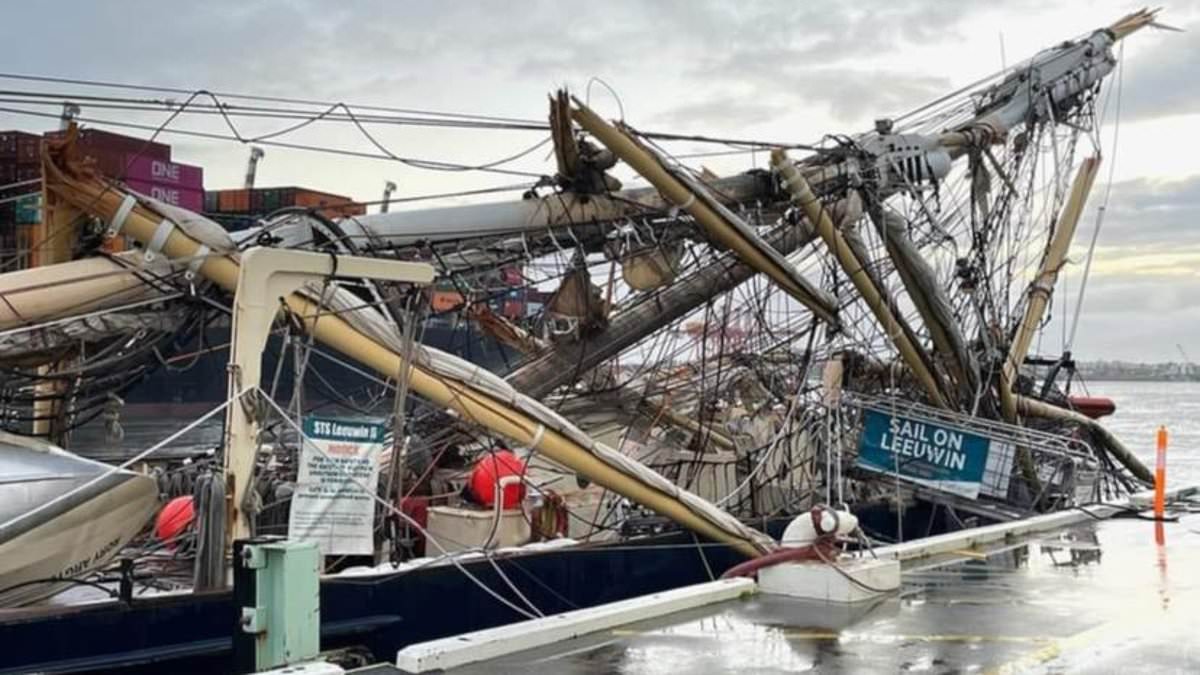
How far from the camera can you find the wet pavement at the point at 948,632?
7.15 meters

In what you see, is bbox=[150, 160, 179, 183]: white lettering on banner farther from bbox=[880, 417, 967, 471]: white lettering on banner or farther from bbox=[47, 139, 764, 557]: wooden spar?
bbox=[47, 139, 764, 557]: wooden spar

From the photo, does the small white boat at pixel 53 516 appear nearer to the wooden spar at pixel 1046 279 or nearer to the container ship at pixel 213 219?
the container ship at pixel 213 219

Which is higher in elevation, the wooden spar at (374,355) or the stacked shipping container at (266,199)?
the stacked shipping container at (266,199)

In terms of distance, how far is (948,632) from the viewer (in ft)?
26.4

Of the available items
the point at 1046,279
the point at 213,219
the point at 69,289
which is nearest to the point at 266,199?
the point at 213,219

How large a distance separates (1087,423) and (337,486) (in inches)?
623

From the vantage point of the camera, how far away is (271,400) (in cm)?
848

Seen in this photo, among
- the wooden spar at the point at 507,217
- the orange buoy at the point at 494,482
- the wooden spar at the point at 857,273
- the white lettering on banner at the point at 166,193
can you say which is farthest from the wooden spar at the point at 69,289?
the white lettering on banner at the point at 166,193

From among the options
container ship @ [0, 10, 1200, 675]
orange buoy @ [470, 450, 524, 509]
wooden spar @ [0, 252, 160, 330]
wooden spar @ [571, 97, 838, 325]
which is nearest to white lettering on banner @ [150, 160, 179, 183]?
container ship @ [0, 10, 1200, 675]

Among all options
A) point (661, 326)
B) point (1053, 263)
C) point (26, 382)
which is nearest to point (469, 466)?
point (661, 326)

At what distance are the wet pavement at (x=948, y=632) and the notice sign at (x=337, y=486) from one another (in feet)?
6.57

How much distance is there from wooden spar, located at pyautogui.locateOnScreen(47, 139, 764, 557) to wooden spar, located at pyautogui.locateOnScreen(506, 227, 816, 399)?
4.28m

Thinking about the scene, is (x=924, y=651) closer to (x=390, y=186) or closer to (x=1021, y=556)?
(x=1021, y=556)

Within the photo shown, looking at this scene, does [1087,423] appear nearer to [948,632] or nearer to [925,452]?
[925,452]
